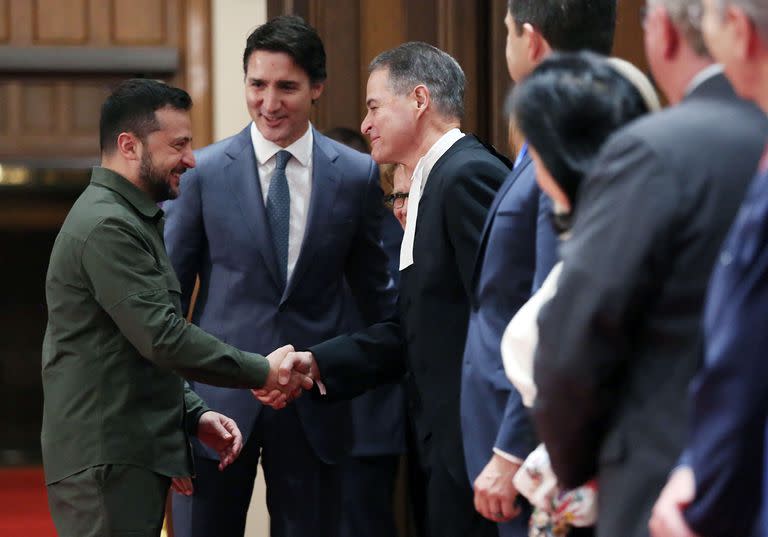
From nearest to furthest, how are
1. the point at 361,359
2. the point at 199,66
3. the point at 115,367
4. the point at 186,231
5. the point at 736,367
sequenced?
1. the point at 736,367
2. the point at 115,367
3. the point at 361,359
4. the point at 186,231
5. the point at 199,66

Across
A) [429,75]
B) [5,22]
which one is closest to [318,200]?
[429,75]

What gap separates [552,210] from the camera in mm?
1996

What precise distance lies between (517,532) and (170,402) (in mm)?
915

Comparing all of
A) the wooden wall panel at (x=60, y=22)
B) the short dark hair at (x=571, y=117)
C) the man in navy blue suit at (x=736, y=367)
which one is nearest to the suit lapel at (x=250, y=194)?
the wooden wall panel at (x=60, y=22)

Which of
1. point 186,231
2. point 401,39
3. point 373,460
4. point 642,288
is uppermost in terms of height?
point 401,39

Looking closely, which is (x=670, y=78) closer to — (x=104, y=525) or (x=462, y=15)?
(x=104, y=525)

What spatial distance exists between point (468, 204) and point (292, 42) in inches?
35.3

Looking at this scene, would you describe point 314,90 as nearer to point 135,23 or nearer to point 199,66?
point 199,66

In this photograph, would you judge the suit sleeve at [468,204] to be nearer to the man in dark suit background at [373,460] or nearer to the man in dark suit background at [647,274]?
the man in dark suit background at [373,460]

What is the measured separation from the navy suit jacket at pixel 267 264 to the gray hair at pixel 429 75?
1.15 feet

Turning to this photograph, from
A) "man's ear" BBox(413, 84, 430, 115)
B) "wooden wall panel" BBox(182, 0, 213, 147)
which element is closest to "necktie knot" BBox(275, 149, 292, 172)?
"man's ear" BBox(413, 84, 430, 115)

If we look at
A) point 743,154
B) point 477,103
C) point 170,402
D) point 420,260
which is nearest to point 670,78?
point 743,154

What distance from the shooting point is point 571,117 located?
172 centimetres

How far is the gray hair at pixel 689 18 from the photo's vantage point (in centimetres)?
157
